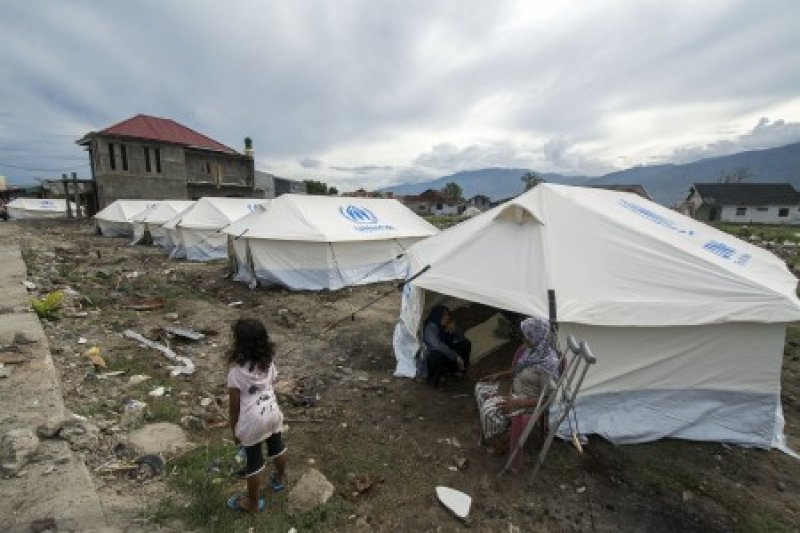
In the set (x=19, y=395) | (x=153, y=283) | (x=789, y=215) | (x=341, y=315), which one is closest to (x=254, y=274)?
(x=153, y=283)

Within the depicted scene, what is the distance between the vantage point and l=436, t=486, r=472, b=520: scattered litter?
347 centimetres

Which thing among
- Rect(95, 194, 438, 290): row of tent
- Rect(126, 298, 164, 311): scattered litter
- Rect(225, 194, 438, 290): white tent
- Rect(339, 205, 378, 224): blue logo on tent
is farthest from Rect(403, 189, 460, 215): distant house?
Rect(126, 298, 164, 311): scattered litter

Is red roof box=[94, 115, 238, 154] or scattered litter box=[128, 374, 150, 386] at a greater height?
red roof box=[94, 115, 238, 154]

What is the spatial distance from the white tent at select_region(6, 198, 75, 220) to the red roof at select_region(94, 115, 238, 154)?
15727 mm

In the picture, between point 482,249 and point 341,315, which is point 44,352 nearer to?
point 341,315

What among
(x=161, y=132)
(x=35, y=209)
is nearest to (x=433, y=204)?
(x=161, y=132)

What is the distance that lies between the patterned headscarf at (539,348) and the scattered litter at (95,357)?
19.1 ft

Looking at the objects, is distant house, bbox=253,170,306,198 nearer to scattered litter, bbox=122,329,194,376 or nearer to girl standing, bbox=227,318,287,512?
scattered litter, bbox=122,329,194,376

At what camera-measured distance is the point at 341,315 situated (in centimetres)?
943

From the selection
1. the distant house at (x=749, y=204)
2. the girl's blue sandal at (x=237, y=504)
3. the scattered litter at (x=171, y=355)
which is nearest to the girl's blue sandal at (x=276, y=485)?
the girl's blue sandal at (x=237, y=504)

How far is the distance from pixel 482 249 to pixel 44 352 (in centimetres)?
602

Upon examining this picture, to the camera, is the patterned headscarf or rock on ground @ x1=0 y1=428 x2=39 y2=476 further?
the patterned headscarf

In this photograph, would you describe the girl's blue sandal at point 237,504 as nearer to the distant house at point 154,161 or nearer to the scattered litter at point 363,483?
the scattered litter at point 363,483

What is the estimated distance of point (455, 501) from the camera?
11.8 feet
